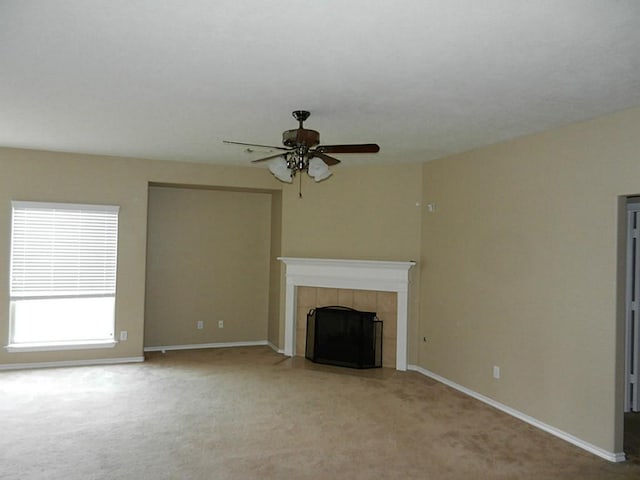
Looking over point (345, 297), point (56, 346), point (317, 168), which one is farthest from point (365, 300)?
point (56, 346)

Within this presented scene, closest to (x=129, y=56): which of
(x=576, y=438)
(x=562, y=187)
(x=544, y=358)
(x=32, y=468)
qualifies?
(x=32, y=468)

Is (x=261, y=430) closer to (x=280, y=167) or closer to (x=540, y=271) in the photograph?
(x=280, y=167)

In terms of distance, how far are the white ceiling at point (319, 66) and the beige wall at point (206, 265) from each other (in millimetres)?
2476

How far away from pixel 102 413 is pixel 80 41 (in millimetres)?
3341

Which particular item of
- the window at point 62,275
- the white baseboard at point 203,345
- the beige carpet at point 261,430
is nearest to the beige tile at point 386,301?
the beige carpet at point 261,430

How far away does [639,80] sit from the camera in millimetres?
3109

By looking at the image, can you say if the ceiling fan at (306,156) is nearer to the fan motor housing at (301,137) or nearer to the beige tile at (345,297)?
the fan motor housing at (301,137)

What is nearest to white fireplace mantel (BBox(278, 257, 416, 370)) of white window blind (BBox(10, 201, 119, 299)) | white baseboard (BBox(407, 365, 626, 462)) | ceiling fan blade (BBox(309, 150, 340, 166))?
white baseboard (BBox(407, 365, 626, 462))

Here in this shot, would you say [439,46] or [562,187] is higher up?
[439,46]

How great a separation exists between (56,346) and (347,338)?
12.1 feet

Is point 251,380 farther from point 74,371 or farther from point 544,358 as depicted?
point 544,358

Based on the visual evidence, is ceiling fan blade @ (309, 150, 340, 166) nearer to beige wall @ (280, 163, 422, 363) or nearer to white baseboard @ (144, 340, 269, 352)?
beige wall @ (280, 163, 422, 363)

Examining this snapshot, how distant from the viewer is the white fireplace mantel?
6.36m

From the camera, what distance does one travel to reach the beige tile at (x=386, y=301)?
6.45 m
